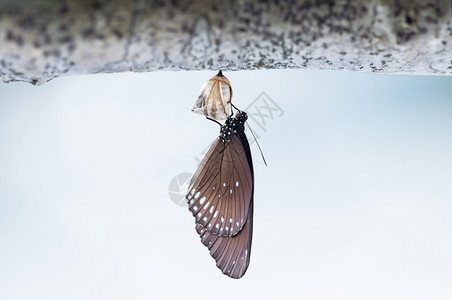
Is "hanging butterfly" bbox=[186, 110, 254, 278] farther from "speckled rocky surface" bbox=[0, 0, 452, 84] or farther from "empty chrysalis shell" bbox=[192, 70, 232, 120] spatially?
"speckled rocky surface" bbox=[0, 0, 452, 84]

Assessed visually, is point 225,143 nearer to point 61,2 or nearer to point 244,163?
point 244,163

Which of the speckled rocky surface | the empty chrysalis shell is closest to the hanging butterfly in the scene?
the empty chrysalis shell

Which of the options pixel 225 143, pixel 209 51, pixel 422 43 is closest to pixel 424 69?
pixel 422 43

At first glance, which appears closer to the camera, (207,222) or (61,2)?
(61,2)

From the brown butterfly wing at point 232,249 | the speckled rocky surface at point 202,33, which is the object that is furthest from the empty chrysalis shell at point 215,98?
the brown butterfly wing at point 232,249

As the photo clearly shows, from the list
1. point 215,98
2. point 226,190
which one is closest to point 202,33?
point 215,98
